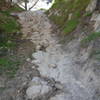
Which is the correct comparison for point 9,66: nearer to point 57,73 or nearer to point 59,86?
point 57,73

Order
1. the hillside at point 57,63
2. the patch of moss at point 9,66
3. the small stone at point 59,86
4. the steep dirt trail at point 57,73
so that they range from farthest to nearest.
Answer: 1. the patch of moss at point 9,66
2. the small stone at point 59,86
3. the hillside at point 57,63
4. the steep dirt trail at point 57,73

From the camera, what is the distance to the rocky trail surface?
17.7 ft

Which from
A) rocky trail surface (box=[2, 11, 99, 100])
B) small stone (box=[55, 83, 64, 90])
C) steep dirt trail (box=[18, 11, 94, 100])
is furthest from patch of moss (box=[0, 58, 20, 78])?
small stone (box=[55, 83, 64, 90])

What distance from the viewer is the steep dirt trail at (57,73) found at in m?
5.39

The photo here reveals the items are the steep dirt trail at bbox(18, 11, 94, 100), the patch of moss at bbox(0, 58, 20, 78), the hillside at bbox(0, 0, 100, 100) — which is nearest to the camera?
the steep dirt trail at bbox(18, 11, 94, 100)

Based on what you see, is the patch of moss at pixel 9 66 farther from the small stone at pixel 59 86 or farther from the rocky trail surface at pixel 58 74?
the small stone at pixel 59 86

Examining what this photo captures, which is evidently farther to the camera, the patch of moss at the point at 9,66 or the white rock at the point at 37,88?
the patch of moss at the point at 9,66

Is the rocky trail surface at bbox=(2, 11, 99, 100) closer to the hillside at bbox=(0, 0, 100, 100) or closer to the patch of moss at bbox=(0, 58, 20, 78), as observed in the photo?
the hillside at bbox=(0, 0, 100, 100)

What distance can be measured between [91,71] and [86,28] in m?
3.47

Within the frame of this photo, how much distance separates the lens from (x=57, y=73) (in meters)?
6.77

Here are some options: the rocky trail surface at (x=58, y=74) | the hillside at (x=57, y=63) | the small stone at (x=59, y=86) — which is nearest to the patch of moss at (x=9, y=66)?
the hillside at (x=57, y=63)

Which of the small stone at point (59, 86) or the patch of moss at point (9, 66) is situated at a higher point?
the patch of moss at point (9, 66)

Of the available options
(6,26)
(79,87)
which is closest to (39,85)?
(79,87)

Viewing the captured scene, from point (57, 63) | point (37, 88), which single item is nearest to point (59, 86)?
point (37, 88)
